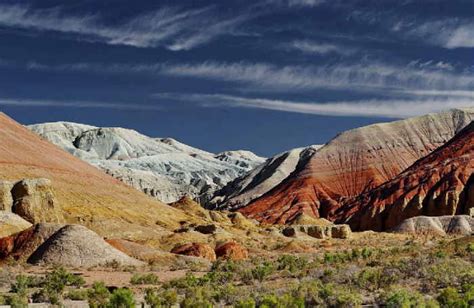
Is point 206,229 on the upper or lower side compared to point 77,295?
lower

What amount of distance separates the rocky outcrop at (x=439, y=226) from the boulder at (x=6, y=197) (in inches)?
2109

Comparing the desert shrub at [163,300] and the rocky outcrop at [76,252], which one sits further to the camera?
the rocky outcrop at [76,252]

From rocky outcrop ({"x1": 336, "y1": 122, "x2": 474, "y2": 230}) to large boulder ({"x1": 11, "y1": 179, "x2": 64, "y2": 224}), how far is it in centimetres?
6515

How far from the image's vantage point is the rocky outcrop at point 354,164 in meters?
138

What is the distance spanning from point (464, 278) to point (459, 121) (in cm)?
14960

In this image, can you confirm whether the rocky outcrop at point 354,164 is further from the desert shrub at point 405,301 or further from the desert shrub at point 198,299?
the desert shrub at point 405,301

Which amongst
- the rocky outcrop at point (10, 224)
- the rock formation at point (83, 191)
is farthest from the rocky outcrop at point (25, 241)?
the rock formation at point (83, 191)

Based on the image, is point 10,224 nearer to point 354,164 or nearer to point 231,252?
point 231,252

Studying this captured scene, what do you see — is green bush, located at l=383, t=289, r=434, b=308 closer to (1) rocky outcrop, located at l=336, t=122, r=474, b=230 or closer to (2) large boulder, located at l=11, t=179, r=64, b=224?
(2) large boulder, located at l=11, t=179, r=64, b=224

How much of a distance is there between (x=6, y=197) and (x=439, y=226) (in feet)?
192

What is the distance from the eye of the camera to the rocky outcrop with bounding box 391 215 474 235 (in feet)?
270

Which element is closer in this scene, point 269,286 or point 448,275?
point 448,275

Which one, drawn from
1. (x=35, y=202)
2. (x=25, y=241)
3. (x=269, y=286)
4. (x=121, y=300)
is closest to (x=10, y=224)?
(x=25, y=241)

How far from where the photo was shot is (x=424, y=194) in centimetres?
10900
